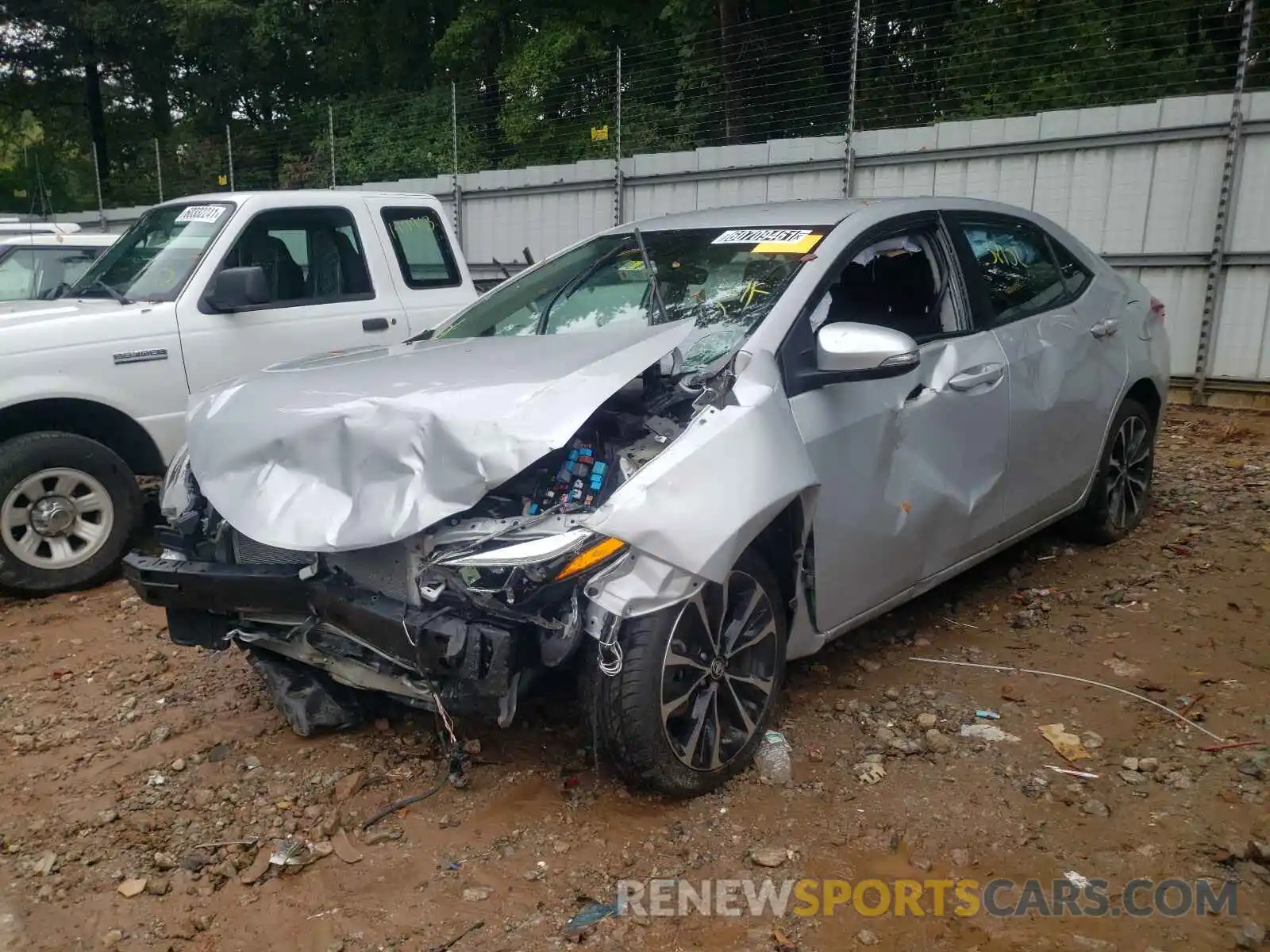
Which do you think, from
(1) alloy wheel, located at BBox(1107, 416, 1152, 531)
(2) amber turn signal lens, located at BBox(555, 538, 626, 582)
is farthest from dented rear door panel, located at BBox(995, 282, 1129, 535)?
(2) amber turn signal lens, located at BBox(555, 538, 626, 582)

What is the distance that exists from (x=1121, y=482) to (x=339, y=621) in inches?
158

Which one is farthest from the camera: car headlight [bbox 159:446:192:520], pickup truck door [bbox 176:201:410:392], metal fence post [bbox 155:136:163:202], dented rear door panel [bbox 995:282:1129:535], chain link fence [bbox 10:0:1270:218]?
metal fence post [bbox 155:136:163:202]

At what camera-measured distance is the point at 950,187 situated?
29.7 feet

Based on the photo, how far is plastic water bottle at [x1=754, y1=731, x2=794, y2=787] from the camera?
10.4 feet

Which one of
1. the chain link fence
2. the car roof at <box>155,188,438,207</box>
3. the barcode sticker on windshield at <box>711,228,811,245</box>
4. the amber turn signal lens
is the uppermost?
the chain link fence

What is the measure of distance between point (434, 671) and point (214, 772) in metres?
1.12

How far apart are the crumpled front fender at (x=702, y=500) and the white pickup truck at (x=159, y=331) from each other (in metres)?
3.32

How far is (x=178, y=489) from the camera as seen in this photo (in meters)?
3.45

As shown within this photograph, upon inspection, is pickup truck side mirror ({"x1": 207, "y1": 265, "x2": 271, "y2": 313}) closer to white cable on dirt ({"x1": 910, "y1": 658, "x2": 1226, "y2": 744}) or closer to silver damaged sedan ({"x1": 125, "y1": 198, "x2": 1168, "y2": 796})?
silver damaged sedan ({"x1": 125, "y1": 198, "x2": 1168, "y2": 796})

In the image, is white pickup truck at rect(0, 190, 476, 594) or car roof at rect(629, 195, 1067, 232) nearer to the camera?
car roof at rect(629, 195, 1067, 232)

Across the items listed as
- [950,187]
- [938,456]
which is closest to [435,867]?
[938,456]

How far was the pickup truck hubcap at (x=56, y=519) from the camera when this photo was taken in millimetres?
4859

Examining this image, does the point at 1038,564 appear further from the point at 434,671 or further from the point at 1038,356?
the point at 434,671

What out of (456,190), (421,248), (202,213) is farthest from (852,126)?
(202,213)
